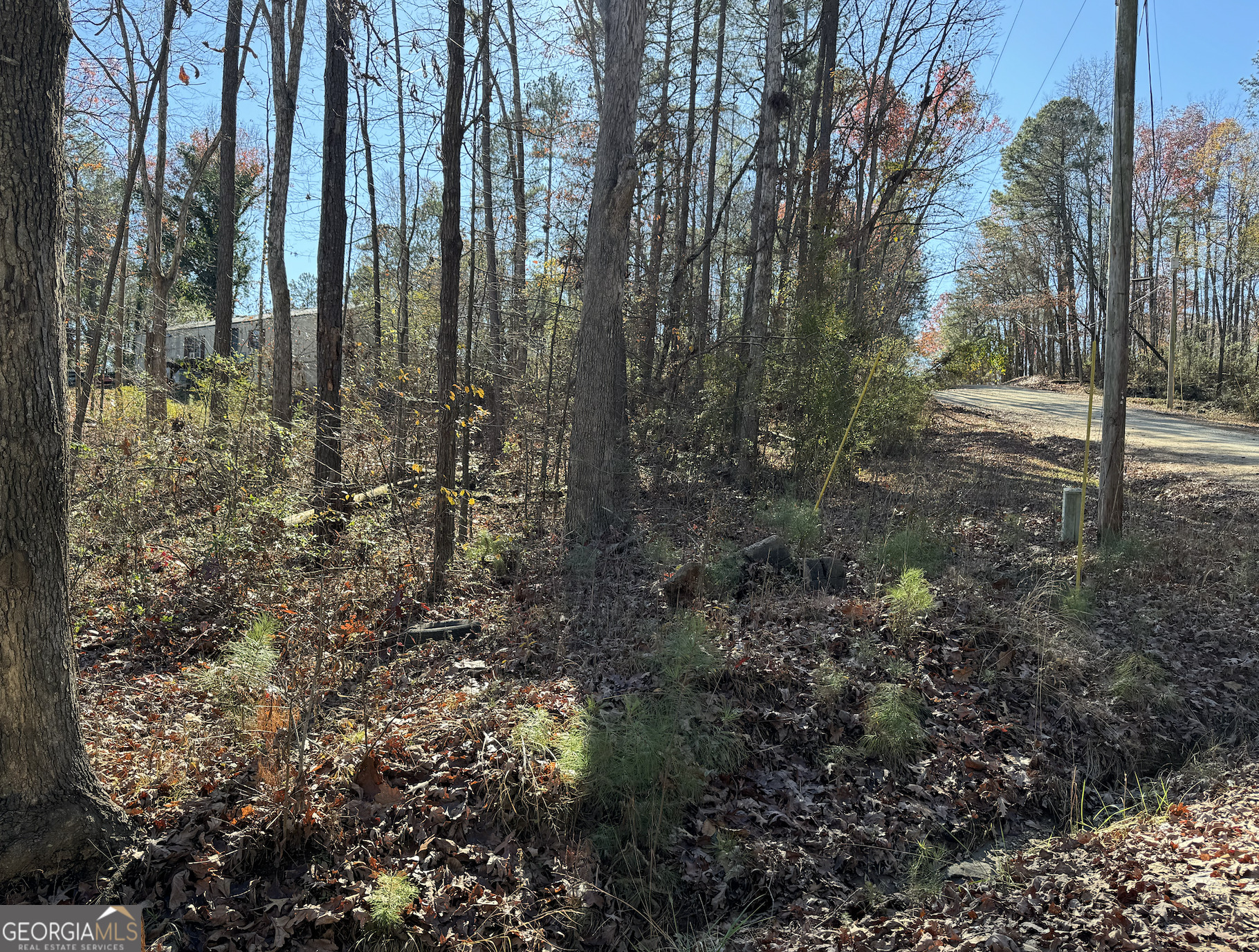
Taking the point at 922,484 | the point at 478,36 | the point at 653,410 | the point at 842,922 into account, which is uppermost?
the point at 478,36

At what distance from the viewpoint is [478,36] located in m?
7.69

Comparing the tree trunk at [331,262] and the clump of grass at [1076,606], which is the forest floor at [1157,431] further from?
the tree trunk at [331,262]

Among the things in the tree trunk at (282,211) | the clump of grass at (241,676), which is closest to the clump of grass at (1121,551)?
the clump of grass at (241,676)

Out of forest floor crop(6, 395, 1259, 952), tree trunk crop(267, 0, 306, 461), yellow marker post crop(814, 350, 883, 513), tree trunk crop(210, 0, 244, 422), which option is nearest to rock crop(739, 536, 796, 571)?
forest floor crop(6, 395, 1259, 952)

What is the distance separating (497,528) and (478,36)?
564 cm

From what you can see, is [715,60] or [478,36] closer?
[478,36]

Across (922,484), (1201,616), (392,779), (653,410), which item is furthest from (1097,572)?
(392,779)

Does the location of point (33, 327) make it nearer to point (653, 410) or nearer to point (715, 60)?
point (653, 410)

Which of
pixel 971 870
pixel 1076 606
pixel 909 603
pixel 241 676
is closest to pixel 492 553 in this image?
pixel 241 676

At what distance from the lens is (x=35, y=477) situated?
307 cm

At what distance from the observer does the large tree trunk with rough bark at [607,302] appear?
28.7 feet

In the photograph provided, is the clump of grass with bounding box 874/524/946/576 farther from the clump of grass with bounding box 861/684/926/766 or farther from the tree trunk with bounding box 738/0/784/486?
the tree trunk with bounding box 738/0/784/486

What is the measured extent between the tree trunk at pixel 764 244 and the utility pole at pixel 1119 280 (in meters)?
4.49

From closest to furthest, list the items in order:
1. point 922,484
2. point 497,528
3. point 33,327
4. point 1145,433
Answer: point 33,327 < point 497,528 < point 922,484 < point 1145,433
